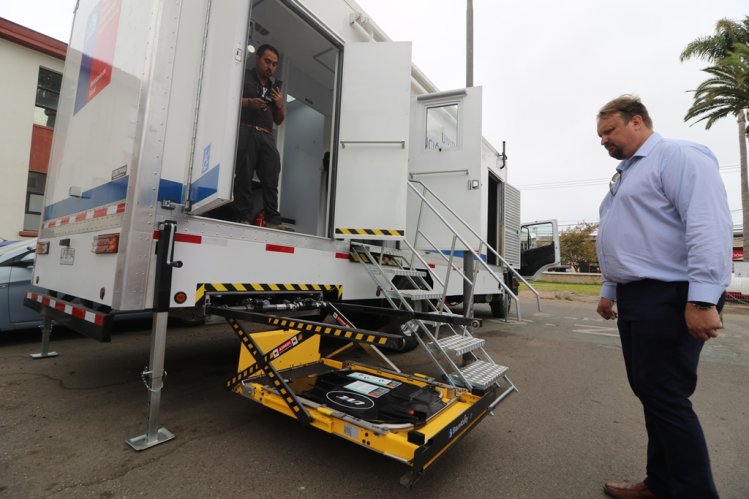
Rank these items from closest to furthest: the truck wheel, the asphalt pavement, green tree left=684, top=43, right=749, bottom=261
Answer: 1. the asphalt pavement
2. the truck wheel
3. green tree left=684, top=43, right=749, bottom=261

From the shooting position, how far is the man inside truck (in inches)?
142

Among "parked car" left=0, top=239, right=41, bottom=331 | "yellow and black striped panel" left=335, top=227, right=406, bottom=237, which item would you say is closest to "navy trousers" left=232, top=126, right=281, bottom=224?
"yellow and black striped panel" left=335, top=227, right=406, bottom=237

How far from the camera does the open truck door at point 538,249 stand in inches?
367

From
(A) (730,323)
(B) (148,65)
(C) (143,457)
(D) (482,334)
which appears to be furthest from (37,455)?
(A) (730,323)

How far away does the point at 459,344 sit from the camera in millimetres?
2807

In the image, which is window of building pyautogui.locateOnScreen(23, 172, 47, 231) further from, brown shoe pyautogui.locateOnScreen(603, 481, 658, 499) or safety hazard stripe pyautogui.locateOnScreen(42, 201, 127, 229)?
brown shoe pyautogui.locateOnScreen(603, 481, 658, 499)

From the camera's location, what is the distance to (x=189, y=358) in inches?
168

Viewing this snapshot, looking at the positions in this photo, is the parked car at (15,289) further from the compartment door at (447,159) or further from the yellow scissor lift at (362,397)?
the compartment door at (447,159)

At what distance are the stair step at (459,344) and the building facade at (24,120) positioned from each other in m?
11.3

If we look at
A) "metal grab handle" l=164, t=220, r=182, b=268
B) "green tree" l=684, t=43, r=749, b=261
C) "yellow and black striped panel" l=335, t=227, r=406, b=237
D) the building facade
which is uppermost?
"green tree" l=684, t=43, r=749, b=261

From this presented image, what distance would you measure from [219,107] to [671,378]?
2.75m

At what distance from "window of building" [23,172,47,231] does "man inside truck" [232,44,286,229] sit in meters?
9.50

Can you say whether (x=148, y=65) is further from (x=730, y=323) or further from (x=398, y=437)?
(x=730, y=323)

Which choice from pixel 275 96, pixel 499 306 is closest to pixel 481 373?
pixel 275 96
